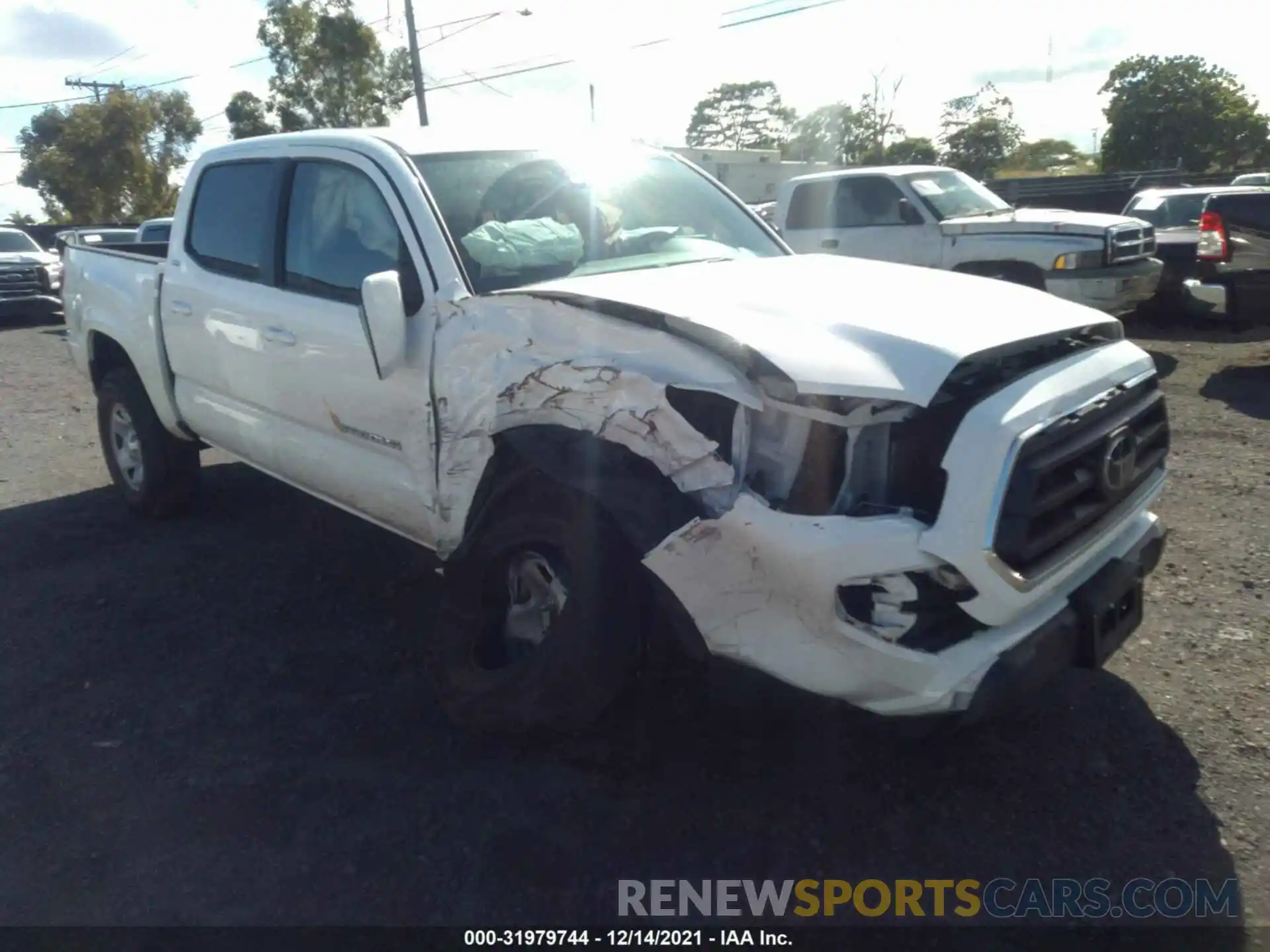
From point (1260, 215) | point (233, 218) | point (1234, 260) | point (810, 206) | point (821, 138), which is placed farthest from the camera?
point (821, 138)

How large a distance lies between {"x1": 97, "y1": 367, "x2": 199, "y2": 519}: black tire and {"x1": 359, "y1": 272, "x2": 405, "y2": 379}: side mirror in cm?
269

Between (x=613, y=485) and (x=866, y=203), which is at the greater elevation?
(x=866, y=203)

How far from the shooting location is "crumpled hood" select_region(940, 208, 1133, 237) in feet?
32.3

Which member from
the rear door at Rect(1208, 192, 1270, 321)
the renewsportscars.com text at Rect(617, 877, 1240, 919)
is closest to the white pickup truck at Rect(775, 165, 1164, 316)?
the rear door at Rect(1208, 192, 1270, 321)

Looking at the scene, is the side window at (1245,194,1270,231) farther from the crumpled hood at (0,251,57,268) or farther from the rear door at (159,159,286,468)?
the crumpled hood at (0,251,57,268)

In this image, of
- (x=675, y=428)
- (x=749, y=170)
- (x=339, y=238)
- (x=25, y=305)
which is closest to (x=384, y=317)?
(x=339, y=238)

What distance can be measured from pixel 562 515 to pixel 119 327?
3.85 m

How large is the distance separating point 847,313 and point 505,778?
5.67 ft

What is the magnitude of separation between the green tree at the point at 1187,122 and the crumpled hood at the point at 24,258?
40650 millimetres

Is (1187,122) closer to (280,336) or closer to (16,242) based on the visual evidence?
(16,242)

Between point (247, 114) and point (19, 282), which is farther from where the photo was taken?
point (247, 114)

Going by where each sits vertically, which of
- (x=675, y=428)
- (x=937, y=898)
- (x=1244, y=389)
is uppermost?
(x=675, y=428)

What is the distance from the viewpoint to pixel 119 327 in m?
5.88

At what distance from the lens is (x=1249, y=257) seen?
9133mm
